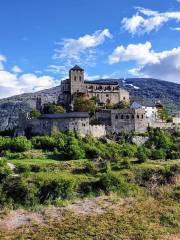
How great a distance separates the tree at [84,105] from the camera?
8525cm

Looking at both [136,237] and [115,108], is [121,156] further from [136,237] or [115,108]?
[136,237]

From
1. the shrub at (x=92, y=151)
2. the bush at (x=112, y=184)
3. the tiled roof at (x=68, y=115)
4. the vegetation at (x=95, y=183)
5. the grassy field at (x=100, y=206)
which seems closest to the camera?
the grassy field at (x=100, y=206)

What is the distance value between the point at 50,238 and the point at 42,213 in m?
6.99

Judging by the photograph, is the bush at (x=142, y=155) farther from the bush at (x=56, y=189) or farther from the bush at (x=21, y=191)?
the bush at (x=21, y=191)

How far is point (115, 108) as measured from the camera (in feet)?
291

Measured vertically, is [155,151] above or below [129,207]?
above

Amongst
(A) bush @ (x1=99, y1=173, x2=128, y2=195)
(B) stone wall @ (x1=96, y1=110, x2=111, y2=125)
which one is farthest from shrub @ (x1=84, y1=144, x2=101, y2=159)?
(A) bush @ (x1=99, y1=173, x2=128, y2=195)

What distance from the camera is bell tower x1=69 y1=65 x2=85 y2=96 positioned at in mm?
92938

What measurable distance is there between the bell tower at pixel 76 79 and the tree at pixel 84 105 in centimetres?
482

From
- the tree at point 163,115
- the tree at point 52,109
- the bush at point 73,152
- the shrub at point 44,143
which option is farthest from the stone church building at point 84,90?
the bush at point 73,152

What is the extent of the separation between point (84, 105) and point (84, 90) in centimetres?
864

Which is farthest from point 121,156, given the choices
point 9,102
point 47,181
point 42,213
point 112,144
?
point 9,102

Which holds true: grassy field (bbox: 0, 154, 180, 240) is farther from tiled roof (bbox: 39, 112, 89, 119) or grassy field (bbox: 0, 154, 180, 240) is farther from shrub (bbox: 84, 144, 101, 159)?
tiled roof (bbox: 39, 112, 89, 119)

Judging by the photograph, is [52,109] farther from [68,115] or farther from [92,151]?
[92,151]
